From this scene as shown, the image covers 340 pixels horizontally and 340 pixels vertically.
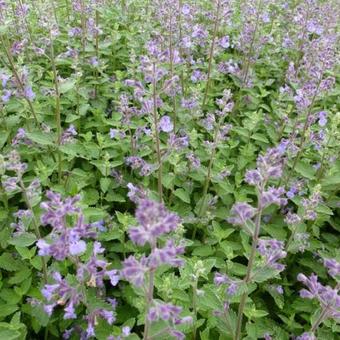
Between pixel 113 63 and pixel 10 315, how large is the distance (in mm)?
4182

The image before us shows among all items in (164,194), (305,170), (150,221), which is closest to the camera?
(150,221)

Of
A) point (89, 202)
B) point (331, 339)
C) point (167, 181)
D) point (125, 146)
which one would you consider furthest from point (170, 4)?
point (331, 339)

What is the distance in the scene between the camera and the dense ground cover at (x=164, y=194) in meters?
3.00

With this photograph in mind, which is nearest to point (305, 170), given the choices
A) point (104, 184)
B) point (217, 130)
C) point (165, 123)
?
point (217, 130)

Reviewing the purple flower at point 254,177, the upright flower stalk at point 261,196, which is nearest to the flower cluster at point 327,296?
the upright flower stalk at point 261,196

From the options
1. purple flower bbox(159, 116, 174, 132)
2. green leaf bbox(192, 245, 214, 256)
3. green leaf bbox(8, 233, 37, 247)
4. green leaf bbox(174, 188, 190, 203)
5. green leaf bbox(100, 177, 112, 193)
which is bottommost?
green leaf bbox(192, 245, 214, 256)

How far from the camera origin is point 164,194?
5176 mm

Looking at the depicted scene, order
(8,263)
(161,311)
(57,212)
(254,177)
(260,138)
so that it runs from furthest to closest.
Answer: (260,138) < (8,263) < (254,177) < (57,212) < (161,311)

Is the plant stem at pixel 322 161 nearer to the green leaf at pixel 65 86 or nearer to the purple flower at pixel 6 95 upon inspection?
the green leaf at pixel 65 86

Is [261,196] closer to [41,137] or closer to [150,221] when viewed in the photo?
[150,221]

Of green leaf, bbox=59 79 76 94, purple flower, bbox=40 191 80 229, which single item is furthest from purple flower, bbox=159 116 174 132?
purple flower, bbox=40 191 80 229

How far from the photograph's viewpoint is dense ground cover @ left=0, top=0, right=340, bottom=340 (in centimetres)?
300

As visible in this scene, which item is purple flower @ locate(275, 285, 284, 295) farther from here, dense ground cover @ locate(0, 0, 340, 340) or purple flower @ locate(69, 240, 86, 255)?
purple flower @ locate(69, 240, 86, 255)

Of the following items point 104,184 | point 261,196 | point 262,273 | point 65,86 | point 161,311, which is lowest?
point 104,184
